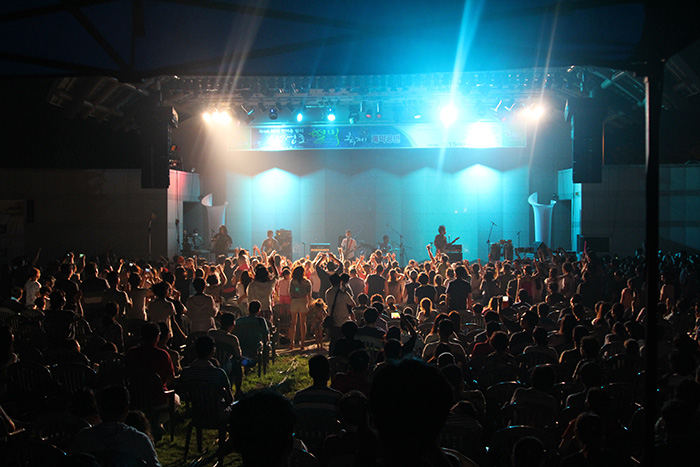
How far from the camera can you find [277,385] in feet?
26.5

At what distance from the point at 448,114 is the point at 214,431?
57.4 ft

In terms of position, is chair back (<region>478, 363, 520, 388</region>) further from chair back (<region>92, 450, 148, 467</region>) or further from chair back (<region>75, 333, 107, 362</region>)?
chair back (<region>75, 333, 107, 362</region>)

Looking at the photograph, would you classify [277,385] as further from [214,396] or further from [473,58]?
[473,58]

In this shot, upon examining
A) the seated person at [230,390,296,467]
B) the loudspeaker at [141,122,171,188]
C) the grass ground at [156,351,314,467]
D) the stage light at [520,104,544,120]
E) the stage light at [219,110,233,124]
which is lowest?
the grass ground at [156,351,314,467]

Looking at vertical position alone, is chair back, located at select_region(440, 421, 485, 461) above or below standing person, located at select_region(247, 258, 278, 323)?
below

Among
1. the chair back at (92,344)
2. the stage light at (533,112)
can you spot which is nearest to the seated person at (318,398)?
the chair back at (92,344)

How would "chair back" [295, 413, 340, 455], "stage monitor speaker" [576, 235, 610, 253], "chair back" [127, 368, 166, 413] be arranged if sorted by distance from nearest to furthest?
"chair back" [295, 413, 340, 455] → "chair back" [127, 368, 166, 413] → "stage monitor speaker" [576, 235, 610, 253]

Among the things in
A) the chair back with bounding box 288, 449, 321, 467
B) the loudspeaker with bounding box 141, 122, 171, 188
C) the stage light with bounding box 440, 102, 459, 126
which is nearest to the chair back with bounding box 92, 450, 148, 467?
the chair back with bounding box 288, 449, 321, 467

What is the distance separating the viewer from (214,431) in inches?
257

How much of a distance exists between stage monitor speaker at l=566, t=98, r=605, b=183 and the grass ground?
373 inches

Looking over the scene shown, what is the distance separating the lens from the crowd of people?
2180 millimetres

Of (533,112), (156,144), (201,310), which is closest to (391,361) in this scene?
(201,310)

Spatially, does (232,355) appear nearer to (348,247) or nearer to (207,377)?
(207,377)

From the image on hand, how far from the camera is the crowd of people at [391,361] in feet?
7.15
